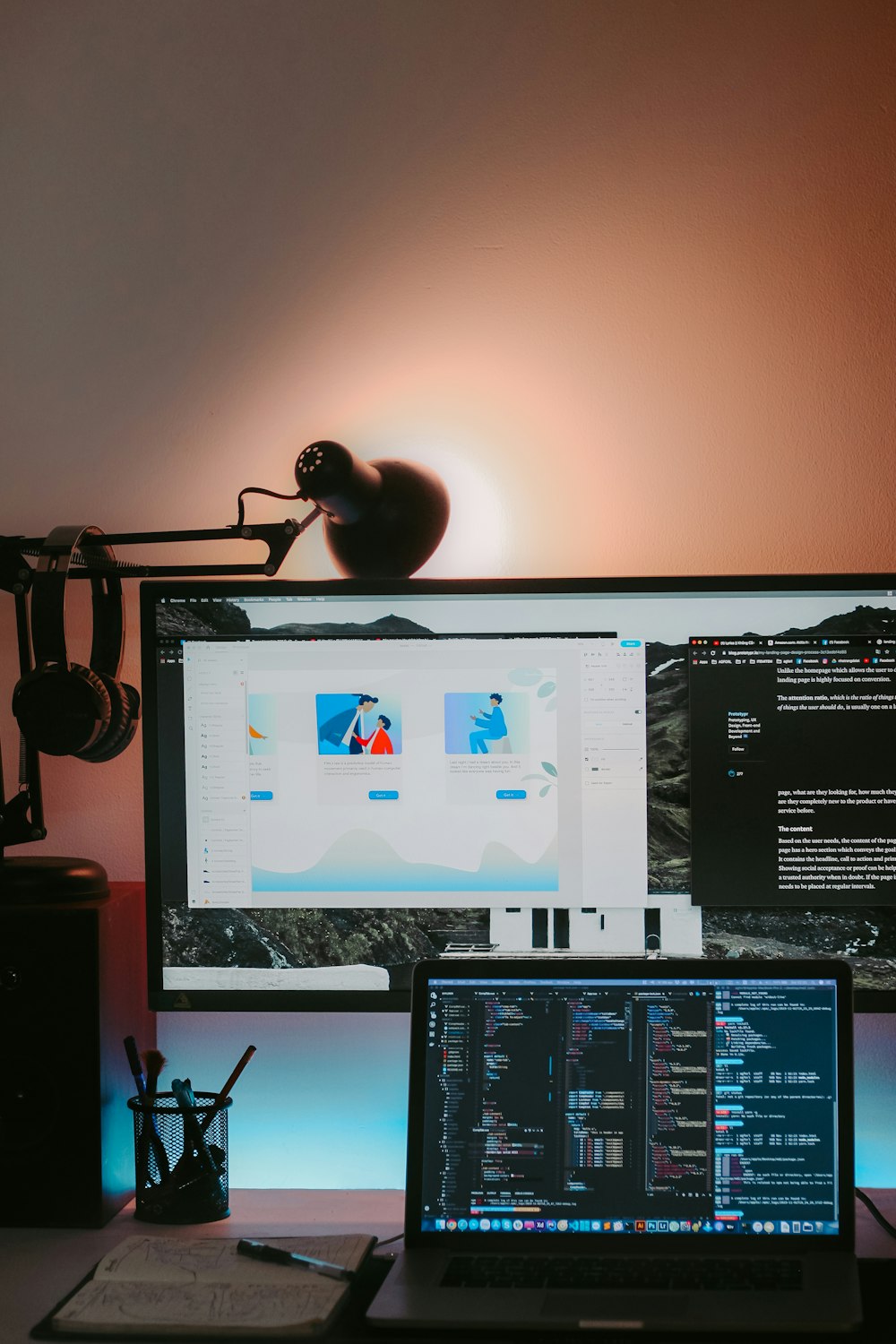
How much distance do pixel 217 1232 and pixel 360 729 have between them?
48 centimetres

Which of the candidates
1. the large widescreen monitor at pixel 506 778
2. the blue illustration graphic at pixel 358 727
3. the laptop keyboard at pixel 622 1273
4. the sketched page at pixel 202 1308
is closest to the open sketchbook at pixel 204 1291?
the sketched page at pixel 202 1308

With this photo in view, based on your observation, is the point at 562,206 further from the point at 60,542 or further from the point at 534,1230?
the point at 534,1230

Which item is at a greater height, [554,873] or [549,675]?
[549,675]

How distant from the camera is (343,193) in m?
1.27

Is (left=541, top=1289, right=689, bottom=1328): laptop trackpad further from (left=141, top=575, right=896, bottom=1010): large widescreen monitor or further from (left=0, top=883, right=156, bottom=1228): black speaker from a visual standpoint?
(left=0, top=883, right=156, bottom=1228): black speaker

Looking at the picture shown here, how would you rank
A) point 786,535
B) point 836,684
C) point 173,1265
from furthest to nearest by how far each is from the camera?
point 786,535
point 836,684
point 173,1265

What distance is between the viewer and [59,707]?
3.41 ft

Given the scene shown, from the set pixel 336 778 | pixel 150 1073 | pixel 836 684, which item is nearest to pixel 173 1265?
pixel 150 1073

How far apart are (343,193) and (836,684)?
0.76 meters

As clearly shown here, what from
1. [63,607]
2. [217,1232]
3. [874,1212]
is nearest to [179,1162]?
[217,1232]

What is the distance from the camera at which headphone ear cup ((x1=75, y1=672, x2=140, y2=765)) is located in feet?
3.50

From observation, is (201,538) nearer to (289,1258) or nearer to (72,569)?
(72,569)

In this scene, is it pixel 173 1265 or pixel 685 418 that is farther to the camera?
pixel 685 418

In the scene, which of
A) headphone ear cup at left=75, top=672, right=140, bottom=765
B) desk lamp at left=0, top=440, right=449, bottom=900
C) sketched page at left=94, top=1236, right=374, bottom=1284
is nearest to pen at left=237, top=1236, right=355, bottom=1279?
sketched page at left=94, top=1236, right=374, bottom=1284
